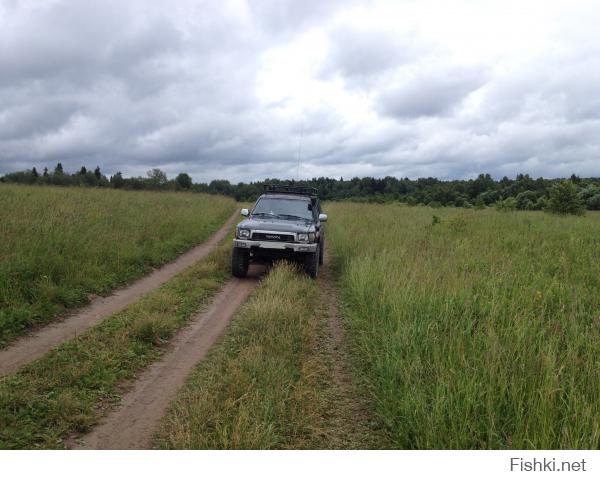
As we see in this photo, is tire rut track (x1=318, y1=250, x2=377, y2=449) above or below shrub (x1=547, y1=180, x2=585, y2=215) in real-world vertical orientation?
below

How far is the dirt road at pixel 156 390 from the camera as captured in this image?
330 centimetres

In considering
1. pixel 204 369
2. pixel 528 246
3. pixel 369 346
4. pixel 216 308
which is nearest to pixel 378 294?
pixel 369 346

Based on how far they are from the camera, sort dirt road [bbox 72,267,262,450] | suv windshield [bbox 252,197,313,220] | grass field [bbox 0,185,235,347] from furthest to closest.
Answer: suv windshield [bbox 252,197,313,220] → grass field [bbox 0,185,235,347] → dirt road [bbox 72,267,262,450]

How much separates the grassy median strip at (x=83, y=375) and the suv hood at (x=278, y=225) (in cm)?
270

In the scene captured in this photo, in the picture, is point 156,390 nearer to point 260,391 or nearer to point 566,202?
point 260,391

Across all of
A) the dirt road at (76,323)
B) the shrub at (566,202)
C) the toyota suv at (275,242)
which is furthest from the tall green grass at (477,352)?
the shrub at (566,202)

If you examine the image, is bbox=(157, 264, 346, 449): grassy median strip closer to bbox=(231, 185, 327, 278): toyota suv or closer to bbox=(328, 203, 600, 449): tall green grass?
bbox=(328, 203, 600, 449): tall green grass

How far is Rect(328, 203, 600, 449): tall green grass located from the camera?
303cm

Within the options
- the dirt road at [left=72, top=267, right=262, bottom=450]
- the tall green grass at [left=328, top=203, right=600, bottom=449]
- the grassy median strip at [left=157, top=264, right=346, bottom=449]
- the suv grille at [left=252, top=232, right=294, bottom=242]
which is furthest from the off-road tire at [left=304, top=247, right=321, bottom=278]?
the grassy median strip at [left=157, top=264, right=346, bottom=449]

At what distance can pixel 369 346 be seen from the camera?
497 cm

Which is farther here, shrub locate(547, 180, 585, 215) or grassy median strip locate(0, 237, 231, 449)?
shrub locate(547, 180, 585, 215)

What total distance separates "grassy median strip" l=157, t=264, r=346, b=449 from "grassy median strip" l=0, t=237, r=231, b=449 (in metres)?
0.71

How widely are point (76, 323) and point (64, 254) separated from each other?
2.86 m

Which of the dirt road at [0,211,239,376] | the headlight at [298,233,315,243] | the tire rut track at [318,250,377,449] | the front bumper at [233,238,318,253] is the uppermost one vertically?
the headlight at [298,233,315,243]
